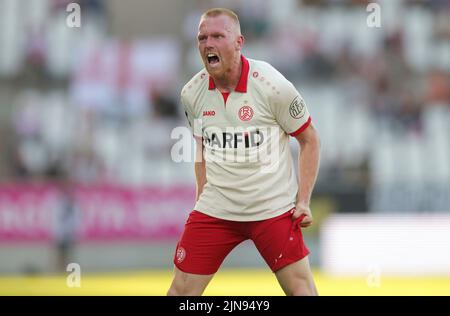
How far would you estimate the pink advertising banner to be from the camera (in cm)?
1523

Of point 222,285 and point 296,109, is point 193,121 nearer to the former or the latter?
point 296,109

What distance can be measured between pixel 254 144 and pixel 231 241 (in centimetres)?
66

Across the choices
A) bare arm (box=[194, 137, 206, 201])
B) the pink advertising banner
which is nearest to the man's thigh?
bare arm (box=[194, 137, 206, 201])

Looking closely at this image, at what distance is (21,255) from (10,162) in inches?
75.7

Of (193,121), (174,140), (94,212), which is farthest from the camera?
(174,140)

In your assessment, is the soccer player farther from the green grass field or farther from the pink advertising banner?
the pink advertising banner

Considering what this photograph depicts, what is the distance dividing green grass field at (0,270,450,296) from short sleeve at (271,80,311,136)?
17.5 ft

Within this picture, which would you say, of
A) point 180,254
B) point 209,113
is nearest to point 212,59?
point 209,113

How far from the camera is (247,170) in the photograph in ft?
19.8

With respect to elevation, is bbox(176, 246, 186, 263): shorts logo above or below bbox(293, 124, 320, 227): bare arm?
below

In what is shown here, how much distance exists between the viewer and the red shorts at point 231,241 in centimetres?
596

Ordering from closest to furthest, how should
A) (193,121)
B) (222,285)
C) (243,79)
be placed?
1. (243,79)
2. (193,121)
3. (222,285)

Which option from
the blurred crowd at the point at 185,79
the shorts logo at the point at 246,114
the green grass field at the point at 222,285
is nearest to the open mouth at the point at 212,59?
the shorts logo at the point at 246,114

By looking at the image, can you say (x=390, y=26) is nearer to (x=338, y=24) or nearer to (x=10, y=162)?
(x=338, y=24)
